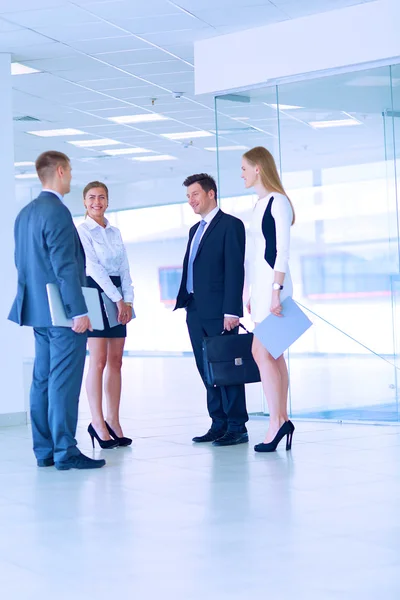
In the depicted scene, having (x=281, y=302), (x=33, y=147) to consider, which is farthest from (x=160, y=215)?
(x=281, y=302)

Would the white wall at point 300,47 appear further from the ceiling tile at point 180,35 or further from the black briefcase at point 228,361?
the black briefcase at point 228,361

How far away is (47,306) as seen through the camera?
4.85 meters

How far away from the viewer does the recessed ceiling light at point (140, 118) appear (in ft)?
37.4

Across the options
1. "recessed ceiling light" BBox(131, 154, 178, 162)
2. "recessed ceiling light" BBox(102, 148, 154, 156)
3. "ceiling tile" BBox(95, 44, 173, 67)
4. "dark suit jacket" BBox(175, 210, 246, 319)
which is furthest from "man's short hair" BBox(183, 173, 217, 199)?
"recessed ceiling light" BBox(131, 154, 178, 162)

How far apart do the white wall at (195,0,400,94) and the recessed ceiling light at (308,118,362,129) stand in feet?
1.24

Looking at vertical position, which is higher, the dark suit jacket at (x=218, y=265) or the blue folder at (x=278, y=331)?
the dark suit jacket at (x=218, y=265)

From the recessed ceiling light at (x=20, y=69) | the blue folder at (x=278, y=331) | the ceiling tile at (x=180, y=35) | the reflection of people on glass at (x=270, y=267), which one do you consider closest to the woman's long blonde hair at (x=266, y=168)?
the reflection of people on glass at (x=270, y=267)

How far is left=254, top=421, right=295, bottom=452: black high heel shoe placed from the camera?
5.11 m

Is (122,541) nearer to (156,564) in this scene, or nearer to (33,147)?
(156,564)

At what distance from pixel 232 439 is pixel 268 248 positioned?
47.6 inches

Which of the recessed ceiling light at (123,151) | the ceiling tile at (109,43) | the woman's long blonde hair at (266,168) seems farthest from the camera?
the recessed ceiling light at (123,151)

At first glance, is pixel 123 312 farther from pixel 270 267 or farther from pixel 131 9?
pixel 131 9

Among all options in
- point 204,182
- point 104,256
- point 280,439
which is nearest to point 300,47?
point 204,182

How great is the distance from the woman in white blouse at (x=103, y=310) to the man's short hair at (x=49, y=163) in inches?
22.8
